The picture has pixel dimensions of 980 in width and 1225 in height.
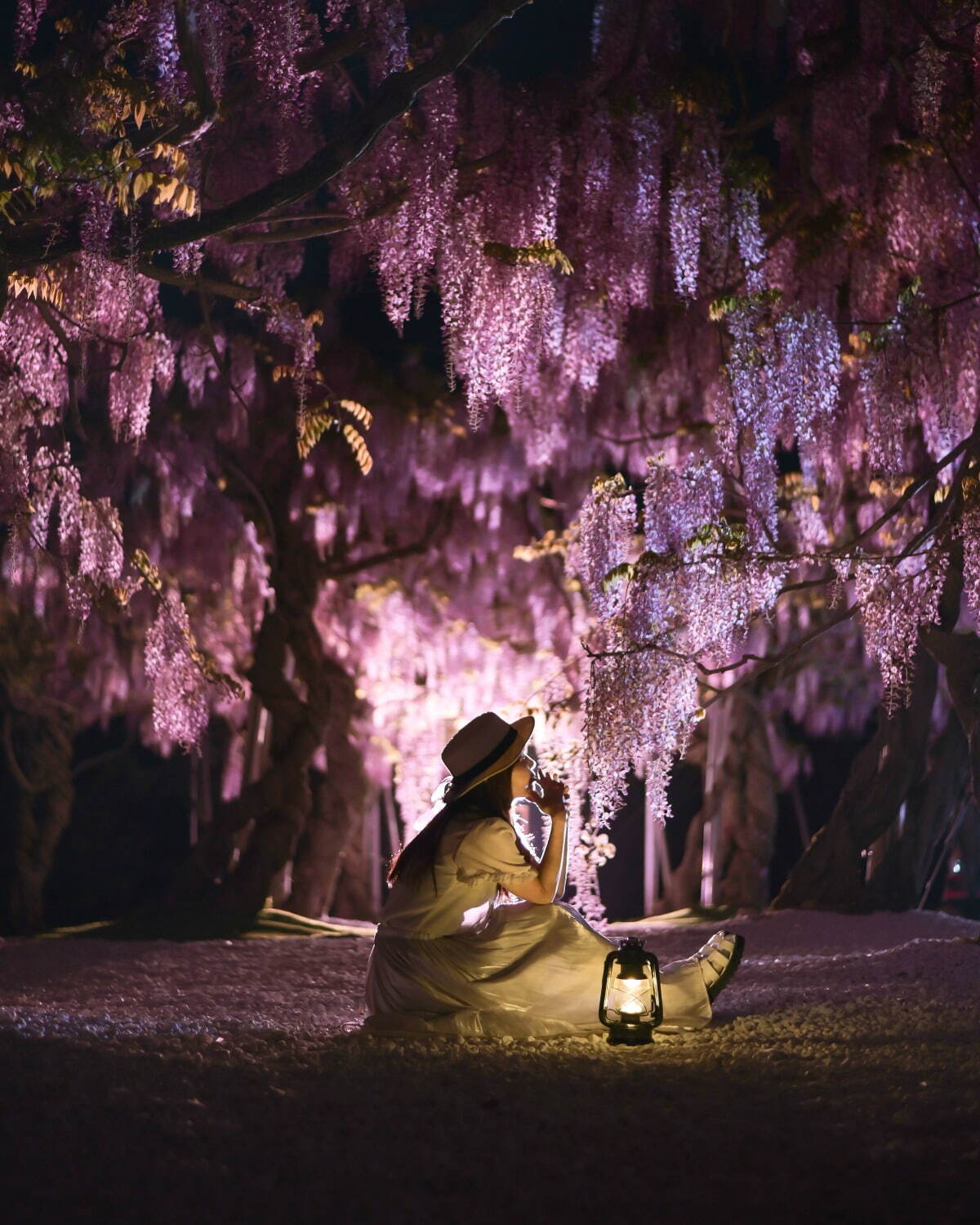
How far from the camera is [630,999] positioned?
3.25m

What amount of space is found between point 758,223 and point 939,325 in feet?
2.99

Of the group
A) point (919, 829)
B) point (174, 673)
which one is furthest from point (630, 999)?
point (919, 829)

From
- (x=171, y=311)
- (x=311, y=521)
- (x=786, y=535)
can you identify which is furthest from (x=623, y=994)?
(x=171, y=311)

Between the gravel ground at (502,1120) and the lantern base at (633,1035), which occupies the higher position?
the lantern base at (633,1035)

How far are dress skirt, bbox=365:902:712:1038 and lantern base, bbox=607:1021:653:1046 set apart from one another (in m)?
0.17

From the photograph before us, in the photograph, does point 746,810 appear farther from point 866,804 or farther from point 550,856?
point 550,856

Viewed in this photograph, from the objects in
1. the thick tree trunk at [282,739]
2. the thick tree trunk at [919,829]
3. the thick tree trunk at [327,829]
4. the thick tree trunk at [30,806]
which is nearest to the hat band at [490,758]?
the thick tree trunk at [282,739]

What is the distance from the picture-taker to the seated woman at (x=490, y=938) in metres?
3.38

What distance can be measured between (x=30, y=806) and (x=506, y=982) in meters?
7.56

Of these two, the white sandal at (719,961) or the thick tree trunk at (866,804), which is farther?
the thick tree trunk at (866,804)

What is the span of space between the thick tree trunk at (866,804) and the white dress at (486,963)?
446 centimetres

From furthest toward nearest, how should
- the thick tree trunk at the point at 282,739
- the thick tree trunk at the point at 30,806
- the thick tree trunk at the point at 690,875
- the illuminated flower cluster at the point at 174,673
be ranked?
the thick tree trunk at the point at 690,875 → the thick tree trunk at the point at 30,806 → the thick tree trunk at the point at 282,739 → the illuminated flower cluster at the point at 174,673

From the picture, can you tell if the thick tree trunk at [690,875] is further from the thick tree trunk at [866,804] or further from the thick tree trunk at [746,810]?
the thick tree trunk at [866,804]

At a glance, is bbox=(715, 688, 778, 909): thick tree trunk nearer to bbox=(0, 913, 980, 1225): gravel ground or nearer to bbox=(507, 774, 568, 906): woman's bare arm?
bbox=(0, 913, 980, 1225): gravel ground
